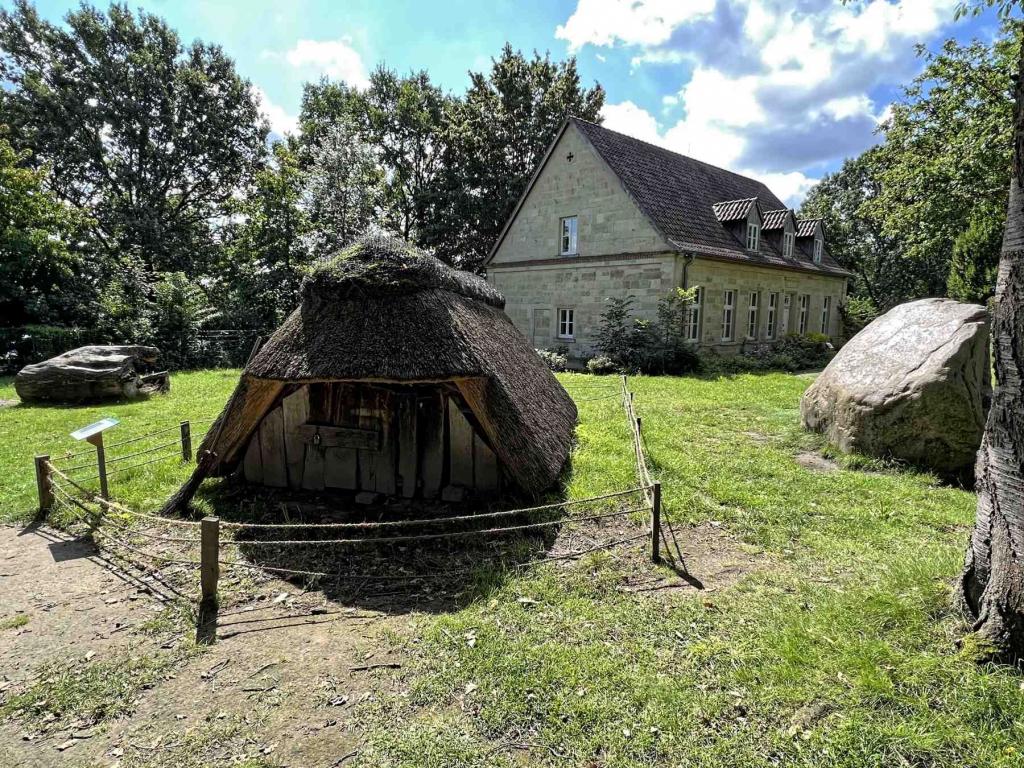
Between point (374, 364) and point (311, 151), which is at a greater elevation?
point (311, 151)

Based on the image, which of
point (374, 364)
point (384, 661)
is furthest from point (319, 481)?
point (384, 661)

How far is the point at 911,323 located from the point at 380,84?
3441 cm

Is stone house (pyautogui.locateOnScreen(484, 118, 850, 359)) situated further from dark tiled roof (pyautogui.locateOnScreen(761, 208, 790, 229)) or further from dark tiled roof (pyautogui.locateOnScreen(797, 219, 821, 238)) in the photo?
dark tiled roof (pyautogui.locateOnScreen(797, 219, 821, 238))

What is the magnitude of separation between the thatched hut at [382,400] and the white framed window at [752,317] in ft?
62.6

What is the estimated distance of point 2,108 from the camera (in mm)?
24797

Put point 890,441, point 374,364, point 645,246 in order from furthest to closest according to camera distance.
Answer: point 645,246 → point 890,441 → point 374,364

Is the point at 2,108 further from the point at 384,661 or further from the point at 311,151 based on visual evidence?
the point at 384,661

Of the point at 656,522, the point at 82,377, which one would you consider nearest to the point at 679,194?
the point at 656,522

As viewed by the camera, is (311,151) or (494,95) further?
(494,95)

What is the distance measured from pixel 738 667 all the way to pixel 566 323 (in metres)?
19.5

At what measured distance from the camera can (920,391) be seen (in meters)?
7.27

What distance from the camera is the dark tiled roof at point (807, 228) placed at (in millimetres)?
26484

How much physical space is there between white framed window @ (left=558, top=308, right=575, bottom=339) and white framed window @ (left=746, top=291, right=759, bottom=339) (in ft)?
25.8

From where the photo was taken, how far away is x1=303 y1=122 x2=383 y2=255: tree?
82.8 ft
